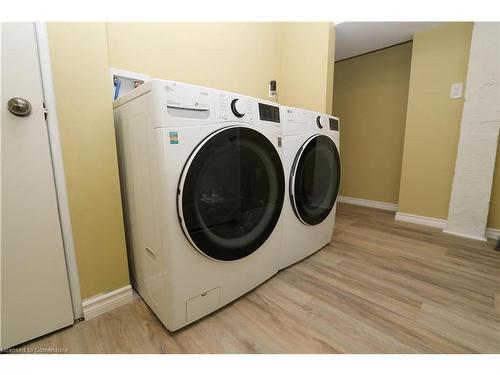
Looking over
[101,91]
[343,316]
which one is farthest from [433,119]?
[101,91]

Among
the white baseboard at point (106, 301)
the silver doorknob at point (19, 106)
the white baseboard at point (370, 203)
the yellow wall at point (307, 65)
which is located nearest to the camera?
the silver doorknob at point (19, 106)

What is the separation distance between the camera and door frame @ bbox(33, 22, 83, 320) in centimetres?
79

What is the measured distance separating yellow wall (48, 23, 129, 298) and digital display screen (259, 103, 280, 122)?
0.67 metres

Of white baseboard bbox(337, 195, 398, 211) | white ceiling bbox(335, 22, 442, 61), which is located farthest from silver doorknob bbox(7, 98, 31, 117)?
white baseboard bbox(337, 195, 398, 211)

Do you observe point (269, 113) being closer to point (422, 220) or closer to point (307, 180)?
point (307, 180)

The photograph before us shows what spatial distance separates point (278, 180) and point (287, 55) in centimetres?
141

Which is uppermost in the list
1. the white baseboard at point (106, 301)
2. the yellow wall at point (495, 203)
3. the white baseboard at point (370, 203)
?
the yellow wall at point (495, 203)

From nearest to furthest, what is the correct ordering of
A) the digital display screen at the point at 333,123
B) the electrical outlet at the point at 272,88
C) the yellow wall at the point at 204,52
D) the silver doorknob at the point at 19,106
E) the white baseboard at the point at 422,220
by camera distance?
the silver doorknob at the point at 19,106 < the yellow wall at the point at 204,52 < the digital display screen at the point at 333,123 < the electrical outlet at the point at 272,88 < the white baseboard at the point at 422,220

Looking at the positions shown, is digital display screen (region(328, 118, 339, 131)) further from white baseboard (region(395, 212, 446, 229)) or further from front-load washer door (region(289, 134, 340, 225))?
white baseboard (region(395, 212, 446, 229))

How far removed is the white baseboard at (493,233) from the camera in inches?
70.9

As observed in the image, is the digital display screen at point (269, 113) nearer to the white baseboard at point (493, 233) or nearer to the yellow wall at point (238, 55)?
the yellow wall at point (238, 55)

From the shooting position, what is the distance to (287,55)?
6.36 ft

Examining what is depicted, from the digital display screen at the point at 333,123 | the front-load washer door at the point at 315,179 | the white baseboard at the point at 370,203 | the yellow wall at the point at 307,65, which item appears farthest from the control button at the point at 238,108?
the white baseboard at the point at 370,203
